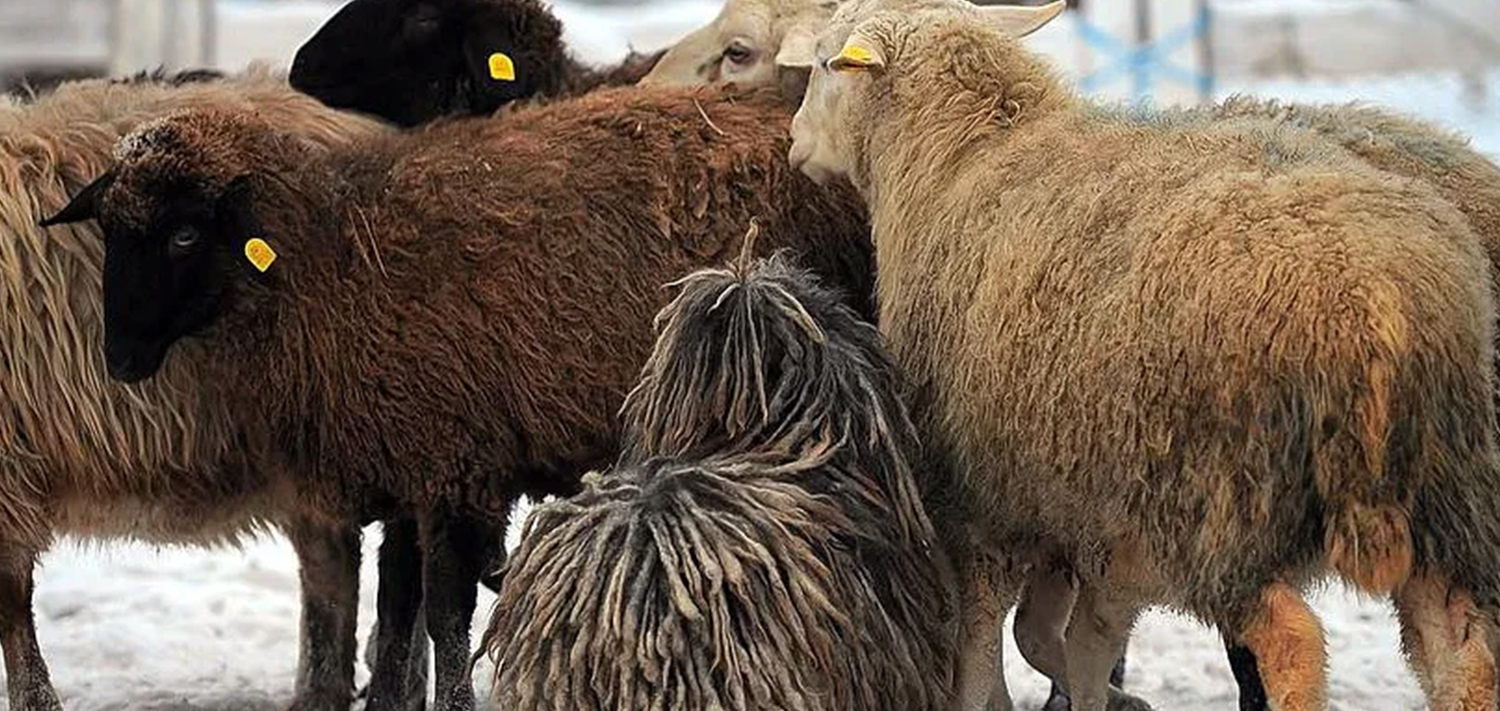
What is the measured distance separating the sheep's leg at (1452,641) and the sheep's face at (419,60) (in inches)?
129

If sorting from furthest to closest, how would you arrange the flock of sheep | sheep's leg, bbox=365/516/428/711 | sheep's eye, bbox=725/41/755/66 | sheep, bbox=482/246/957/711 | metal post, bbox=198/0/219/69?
metal post, bbox=198/0/219/69
sheep's eye, bbox=725/41/755/66
sheep's leg, bbox=365/516/428/711
sheep, bbox=482/246/957/711
the flock of sheep

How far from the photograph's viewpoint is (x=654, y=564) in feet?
15.8

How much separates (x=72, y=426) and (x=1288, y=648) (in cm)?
Result: 317

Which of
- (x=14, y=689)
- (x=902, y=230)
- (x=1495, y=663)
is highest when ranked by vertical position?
(x=902, y=230)

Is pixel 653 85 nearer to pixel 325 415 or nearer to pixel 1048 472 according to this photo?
pixel 325 415

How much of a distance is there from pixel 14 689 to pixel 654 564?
2287 millimetres

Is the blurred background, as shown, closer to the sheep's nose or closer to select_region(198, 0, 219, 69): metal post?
select_region(198, 0, 219, 69): metal post

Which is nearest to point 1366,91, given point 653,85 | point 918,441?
point 653,85

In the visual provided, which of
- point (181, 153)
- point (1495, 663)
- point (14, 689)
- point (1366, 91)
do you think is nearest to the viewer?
point (1495, 663)

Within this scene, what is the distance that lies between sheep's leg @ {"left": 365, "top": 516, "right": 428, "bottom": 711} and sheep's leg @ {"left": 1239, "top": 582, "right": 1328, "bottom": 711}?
2358 mm

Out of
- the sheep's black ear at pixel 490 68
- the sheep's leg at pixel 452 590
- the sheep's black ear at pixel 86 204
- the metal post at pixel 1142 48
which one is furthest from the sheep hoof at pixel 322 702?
the metal post at pixel 1142 48

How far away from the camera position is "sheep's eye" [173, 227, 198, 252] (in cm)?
575

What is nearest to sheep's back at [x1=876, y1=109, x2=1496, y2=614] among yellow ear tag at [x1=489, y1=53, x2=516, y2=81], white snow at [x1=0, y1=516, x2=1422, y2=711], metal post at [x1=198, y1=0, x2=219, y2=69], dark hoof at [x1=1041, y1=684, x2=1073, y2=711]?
dark hoof at [x1=1041, y1=684, x2=1073, y2=711]

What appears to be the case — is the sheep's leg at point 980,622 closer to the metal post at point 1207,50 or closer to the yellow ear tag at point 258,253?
the yellow ear tag at point 258,253
